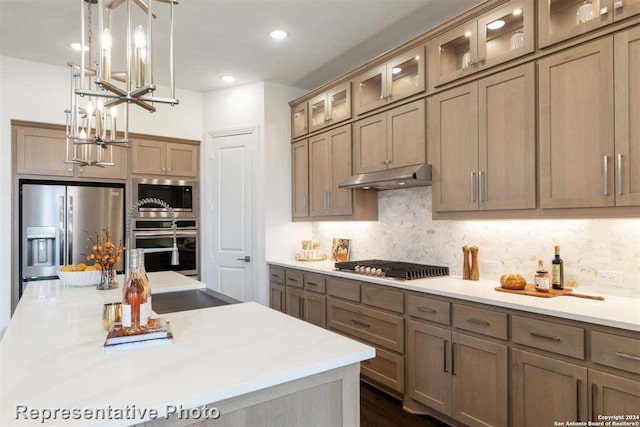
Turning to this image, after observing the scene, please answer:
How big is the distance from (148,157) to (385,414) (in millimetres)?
3759

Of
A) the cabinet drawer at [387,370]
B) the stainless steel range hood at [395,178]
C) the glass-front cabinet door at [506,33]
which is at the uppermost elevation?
the glass-front cabinet door at [506,33]

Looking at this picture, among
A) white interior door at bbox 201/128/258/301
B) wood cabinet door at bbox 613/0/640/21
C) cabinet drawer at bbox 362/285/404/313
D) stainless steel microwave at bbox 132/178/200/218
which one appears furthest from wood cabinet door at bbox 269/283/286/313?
wood cabinet door at bbox 613/0/640/21

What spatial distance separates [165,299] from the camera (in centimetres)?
259

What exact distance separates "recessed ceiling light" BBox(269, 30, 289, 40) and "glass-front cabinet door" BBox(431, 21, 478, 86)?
129 centimetres

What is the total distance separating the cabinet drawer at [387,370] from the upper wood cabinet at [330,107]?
85.7 inches

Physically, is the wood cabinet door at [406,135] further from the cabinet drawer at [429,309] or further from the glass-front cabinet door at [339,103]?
the cabinet drawer at [429,309]

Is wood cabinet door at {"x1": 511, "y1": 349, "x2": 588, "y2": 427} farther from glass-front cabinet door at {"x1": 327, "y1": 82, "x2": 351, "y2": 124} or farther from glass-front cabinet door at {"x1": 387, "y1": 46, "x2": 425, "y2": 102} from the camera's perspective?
glass-front cabinet door at {"x1": 327, "y1": 82, "x2": 351, "y2": 124}

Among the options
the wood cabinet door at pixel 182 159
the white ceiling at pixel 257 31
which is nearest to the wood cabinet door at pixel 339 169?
the white ceiling at pixel 257 31

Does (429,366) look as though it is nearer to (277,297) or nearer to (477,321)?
(477,321)

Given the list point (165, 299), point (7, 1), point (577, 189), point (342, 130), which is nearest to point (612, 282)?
point (577, 189)

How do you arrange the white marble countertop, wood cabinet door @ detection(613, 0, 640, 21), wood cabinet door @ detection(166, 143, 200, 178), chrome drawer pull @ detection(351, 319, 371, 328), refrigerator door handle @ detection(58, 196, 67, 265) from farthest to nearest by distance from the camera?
wood cabinet door @ detection(166, 143, 200, 178)
refrigerator door handle @ detection(58, 196, 67, 265)
chrome drawer pull @ detection(351, 319, 371, 328)
wood cabinet door @ detection(613, 0, 640, 21)
the white marble countertop

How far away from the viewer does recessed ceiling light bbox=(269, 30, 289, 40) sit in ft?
11.1

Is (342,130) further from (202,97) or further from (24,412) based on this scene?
(24,412)

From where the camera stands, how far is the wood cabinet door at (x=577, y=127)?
202 centimetres
